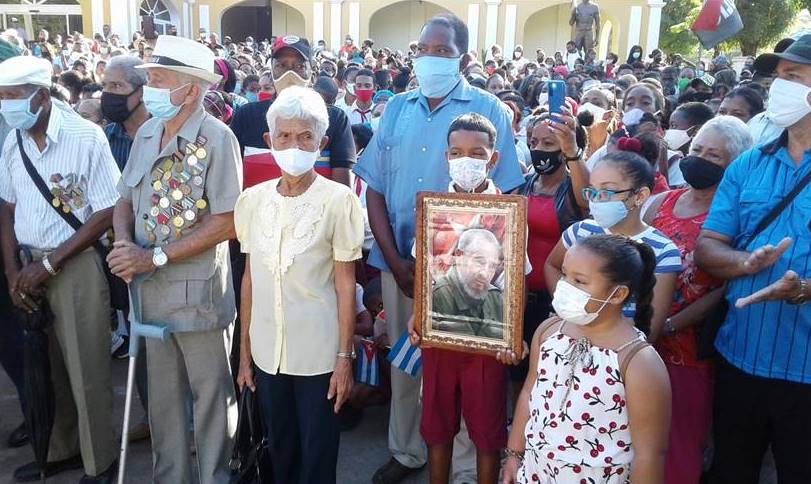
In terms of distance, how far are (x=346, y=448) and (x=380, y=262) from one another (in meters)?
1.31

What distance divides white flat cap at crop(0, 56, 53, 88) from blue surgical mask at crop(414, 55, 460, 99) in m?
1.98

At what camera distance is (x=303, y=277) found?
2.90 metres

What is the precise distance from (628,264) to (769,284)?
0.80 meters

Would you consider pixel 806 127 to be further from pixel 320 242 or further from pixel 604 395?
pixel 320 242

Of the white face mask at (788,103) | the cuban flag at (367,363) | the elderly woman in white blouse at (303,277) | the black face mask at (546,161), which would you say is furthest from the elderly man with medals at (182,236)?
the white face mask at (788,103)

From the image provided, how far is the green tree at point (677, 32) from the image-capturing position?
33.0 metres

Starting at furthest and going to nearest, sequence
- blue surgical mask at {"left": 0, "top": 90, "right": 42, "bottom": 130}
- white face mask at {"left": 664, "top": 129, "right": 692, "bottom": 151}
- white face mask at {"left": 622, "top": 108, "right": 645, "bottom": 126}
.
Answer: white face mask at {"left": 622, "top": 108, "right": 645, "bottom": 126}
white face mask at {"left": 664, "top": 129, "right": 692, "bottom": 151}
blue surgical mask at {"left": 0, "top": 90, "right": 42, "bottom": 130}

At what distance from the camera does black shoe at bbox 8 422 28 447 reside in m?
4.14

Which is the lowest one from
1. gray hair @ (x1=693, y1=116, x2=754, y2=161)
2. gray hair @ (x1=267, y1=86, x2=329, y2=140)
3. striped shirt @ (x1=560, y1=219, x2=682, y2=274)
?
striped shirt @ (x1=560, y1=219, x2=682, y2=274)

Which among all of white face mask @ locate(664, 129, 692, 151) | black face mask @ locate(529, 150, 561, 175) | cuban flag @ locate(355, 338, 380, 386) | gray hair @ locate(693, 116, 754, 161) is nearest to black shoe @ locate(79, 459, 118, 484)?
cuban flag @ locate(355, 338, 380, 386)

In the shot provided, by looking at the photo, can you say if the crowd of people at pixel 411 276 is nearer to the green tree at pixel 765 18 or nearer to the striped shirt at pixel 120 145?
the striped shirt at pixel 120 145

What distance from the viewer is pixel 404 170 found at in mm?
3557

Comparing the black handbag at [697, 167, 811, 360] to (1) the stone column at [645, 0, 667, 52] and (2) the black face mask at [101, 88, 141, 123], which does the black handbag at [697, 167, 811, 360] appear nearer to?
(2) the black face mask at [101, 88, 141, 123]

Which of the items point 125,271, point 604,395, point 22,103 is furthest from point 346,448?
point 22,103
